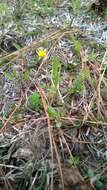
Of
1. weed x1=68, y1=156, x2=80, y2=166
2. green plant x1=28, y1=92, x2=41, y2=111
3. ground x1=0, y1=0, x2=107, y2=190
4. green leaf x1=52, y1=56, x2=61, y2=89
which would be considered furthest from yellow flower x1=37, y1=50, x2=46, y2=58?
weed x1=68, y1=156, x2=80, y2=166

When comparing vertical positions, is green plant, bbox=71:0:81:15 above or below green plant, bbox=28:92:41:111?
above

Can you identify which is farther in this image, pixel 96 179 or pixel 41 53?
pixel 41 53

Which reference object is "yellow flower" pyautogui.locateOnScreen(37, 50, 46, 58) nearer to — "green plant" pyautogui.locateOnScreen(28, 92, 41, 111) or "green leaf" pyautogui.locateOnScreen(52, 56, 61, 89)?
"green leaf" pyautogui.locateOnScreen(52, 56, 61, 89)

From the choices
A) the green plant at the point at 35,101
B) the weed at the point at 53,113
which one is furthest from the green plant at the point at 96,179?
the green plant at the point at 35,101

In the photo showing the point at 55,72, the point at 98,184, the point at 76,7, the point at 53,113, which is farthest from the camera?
the point at 76,7

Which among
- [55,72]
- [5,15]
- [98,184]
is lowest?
[98,184]

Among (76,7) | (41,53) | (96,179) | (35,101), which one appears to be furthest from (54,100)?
(76,7)

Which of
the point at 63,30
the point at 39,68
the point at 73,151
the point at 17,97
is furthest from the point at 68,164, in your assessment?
the point at 63,30

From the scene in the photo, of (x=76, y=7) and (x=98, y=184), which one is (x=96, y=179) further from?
(x=76, y=7)

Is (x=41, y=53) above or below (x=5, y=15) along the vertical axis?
below
